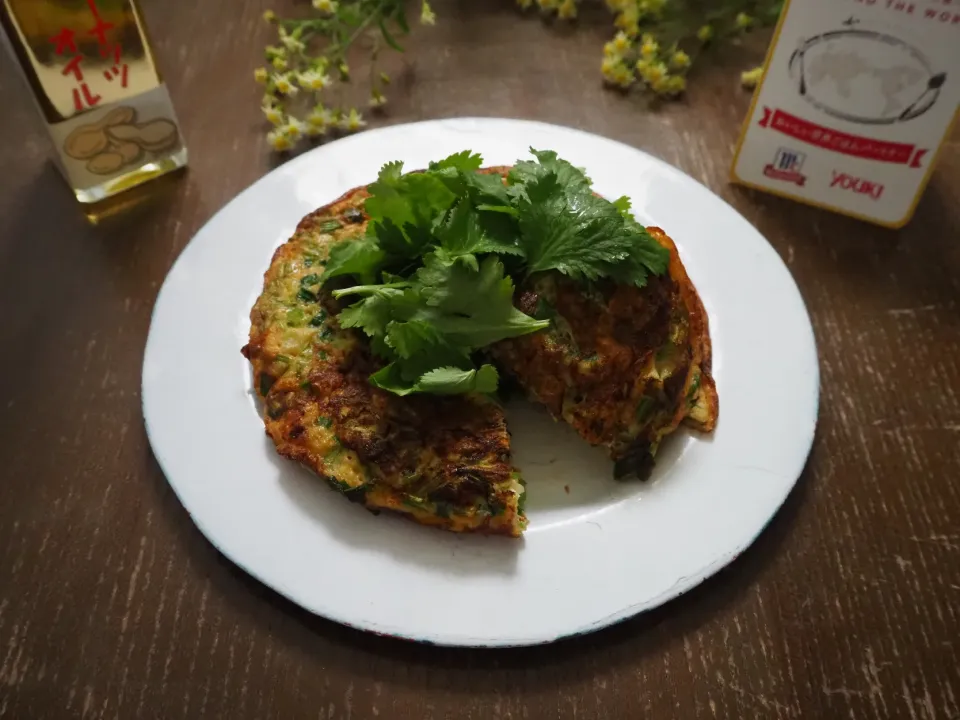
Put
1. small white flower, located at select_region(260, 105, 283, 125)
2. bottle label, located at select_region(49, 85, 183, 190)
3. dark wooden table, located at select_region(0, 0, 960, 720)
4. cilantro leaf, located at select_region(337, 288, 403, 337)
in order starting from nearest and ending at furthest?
dark wooden table, located at select_region(0, 0, 960, 720), cilantro leaf, located at select_region(337, 288, 403, 337), bottle label, located at select_region(49, 85, 183, 190), small white flower, located at select_region(260, 105, 283, 125)

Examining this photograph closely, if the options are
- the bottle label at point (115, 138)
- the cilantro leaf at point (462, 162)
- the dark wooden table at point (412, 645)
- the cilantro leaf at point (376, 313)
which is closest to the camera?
the dark wooden table at point (412, 645)

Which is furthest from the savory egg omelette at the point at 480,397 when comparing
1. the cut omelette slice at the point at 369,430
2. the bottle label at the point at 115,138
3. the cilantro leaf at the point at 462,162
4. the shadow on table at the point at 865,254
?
the bottle label at the point at 115,138

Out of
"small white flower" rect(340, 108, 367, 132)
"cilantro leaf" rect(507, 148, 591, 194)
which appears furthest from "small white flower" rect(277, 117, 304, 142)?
"cilantro leaf" rect(507, 148, 591, 194)

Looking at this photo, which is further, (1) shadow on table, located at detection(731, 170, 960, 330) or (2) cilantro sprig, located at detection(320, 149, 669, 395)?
(1) shadow on table, located at detection(731, 170, 960, 330)

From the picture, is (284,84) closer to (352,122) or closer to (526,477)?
(352,122)

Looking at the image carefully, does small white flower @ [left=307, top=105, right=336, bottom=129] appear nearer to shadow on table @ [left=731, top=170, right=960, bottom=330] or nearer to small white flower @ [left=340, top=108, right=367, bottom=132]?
small white flower @ [left=340, top=108, right=367, bottom=132]

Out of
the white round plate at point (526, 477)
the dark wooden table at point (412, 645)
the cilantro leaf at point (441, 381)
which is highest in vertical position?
the cilantro leaf at point (441, 381)

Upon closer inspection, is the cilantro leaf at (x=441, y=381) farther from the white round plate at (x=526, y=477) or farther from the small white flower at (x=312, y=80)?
the small white flower at (x=312, y=80)
